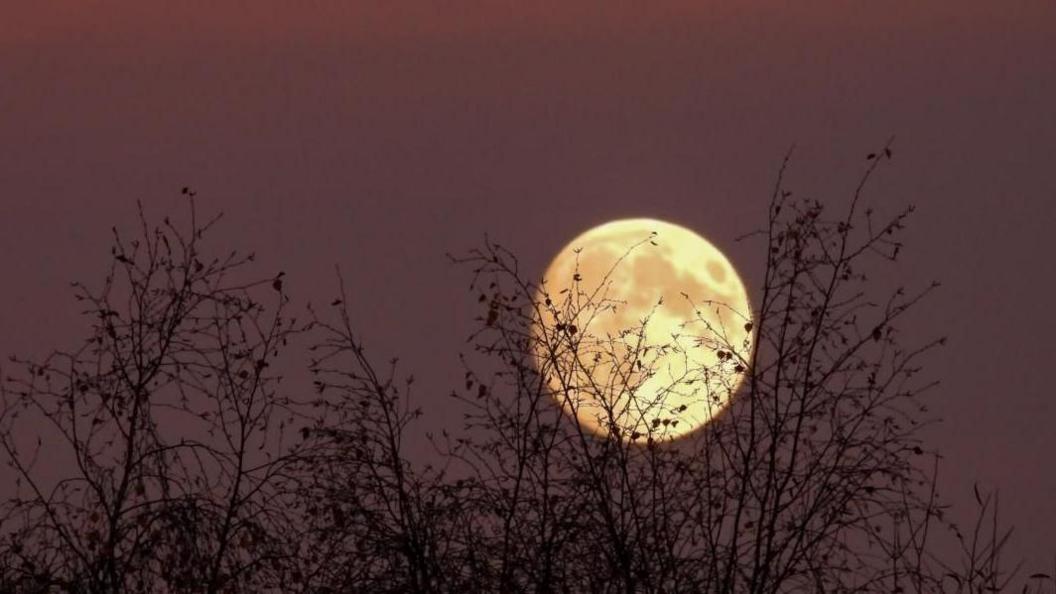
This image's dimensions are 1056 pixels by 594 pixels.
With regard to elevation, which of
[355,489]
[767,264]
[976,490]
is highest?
[767,264]

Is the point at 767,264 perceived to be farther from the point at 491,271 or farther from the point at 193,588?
the point at 193,588

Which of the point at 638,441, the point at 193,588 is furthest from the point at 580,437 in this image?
the point at 193,588

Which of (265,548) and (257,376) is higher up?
(257,376)

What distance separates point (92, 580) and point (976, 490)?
471cm

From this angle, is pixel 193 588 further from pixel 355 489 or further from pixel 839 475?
pixel 839 475

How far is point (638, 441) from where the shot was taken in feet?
46.9

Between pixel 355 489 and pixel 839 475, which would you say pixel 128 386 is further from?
pixel 839 475

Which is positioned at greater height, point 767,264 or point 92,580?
point 767,264

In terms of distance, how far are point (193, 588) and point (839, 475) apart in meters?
3.57

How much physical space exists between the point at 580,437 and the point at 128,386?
8.42 ft

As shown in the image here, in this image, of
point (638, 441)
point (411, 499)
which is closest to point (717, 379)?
point (638, 441)

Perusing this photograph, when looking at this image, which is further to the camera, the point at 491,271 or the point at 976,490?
the point at 491,271

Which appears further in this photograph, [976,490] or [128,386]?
[128,386]

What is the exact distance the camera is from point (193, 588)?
13.6 metres
